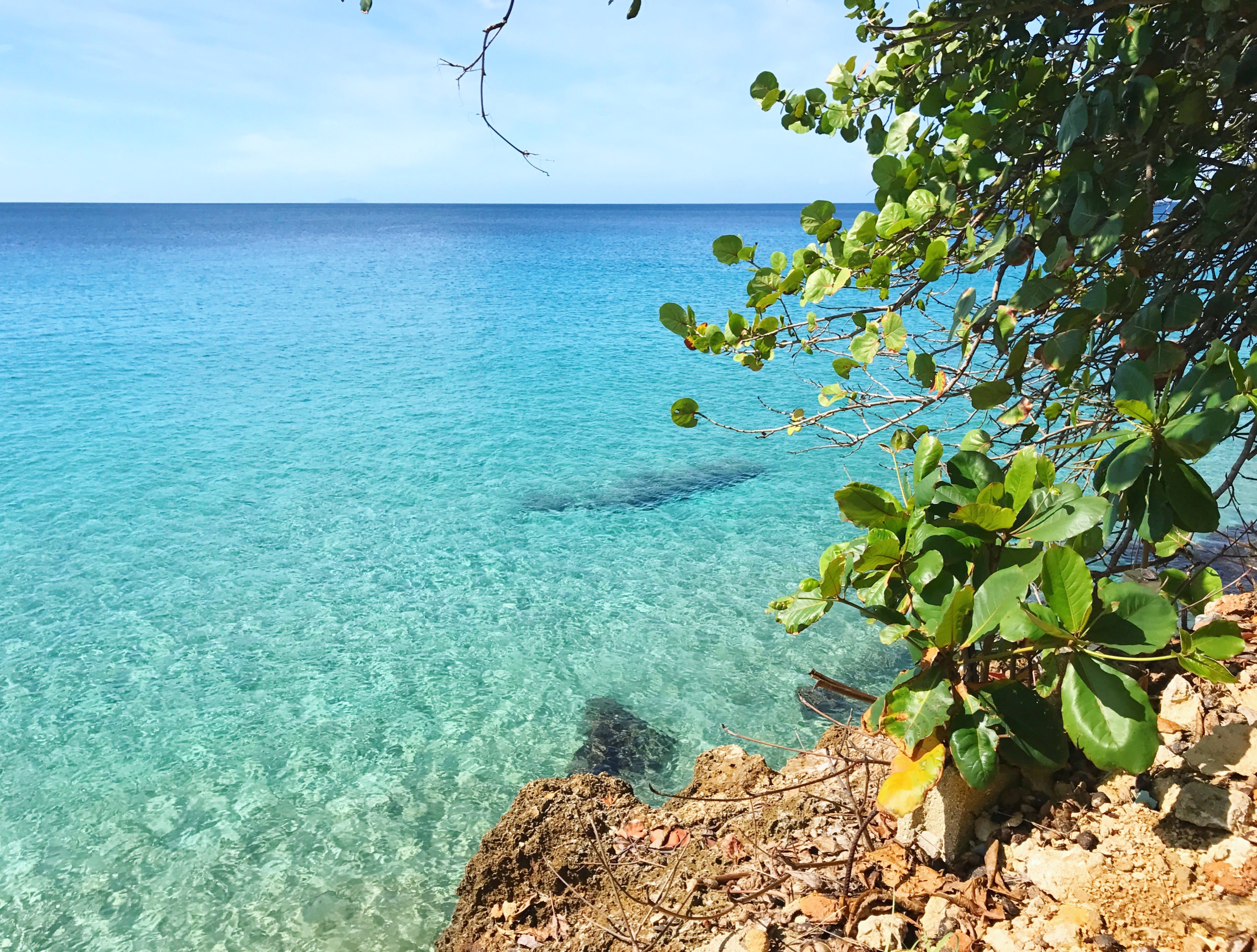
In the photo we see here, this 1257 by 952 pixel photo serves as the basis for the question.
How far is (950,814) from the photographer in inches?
Answer: 87.1

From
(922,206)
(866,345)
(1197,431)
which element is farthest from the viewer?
(866,345)

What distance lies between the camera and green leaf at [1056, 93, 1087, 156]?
1.83m

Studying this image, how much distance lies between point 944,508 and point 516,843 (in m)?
2.69

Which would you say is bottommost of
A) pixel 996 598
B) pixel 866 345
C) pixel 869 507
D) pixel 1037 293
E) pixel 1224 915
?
pixel 1224 915

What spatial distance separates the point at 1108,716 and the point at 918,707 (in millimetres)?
411

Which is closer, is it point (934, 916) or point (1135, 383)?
point (1135, 383)

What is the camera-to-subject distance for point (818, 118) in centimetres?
278

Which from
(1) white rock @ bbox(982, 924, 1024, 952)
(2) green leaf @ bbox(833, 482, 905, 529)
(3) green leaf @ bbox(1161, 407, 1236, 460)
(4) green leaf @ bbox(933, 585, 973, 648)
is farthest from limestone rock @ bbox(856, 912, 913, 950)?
(3) green leaf @ bbox(1161, 407, 1236, 460)

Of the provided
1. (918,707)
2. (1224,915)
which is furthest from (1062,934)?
(918,707)

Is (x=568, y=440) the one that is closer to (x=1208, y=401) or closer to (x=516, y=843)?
(x=516, y=843)

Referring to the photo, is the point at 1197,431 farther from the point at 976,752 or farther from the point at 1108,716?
the point at 976,752

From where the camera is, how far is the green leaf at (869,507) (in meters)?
1.92

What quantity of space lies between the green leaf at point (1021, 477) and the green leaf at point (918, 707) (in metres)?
0.44

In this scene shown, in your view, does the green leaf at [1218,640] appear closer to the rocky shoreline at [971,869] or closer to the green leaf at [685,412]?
the rocky shoreline at [971,869]
